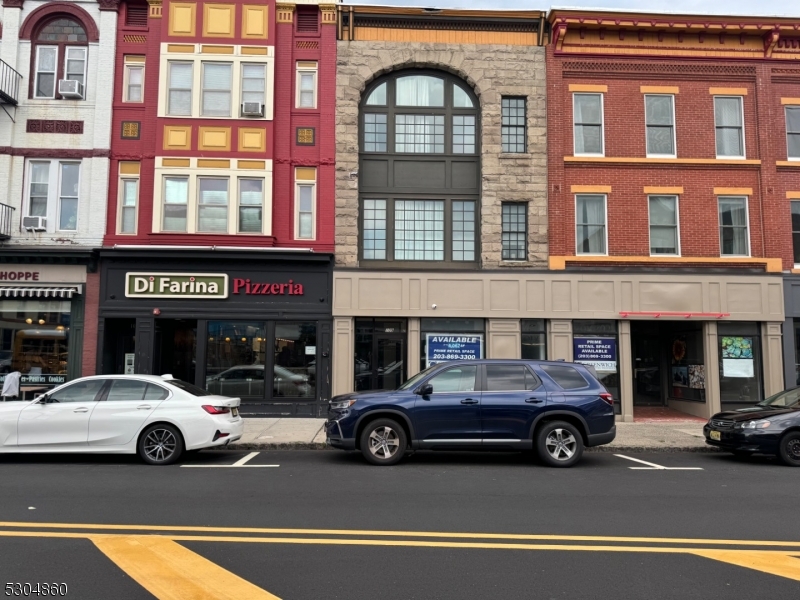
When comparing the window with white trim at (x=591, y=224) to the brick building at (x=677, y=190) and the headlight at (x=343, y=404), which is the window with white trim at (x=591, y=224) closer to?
the brick building at (x=677, y=190)

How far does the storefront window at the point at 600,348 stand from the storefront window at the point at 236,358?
848cm

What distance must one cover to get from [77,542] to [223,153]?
12963mm

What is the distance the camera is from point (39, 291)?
1622 cm

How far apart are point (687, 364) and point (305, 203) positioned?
1177 centimetres

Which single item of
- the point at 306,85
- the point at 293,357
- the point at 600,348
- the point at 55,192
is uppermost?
the point at 306,85

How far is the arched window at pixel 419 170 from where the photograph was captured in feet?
57.2

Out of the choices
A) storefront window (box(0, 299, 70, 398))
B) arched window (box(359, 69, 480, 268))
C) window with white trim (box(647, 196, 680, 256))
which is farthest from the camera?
arched window (box(359, 69, 480, 268))

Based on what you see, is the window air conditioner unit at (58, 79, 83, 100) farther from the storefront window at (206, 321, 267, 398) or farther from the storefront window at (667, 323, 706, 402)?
the storefront window at (667, 323, 706, 402)

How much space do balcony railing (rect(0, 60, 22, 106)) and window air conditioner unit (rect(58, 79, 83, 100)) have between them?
3.52 feet

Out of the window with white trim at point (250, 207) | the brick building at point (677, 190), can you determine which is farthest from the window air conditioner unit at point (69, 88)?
the brick building at point (677, 190)

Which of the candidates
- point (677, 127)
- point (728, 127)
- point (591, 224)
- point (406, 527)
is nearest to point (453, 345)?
point (591, 224)

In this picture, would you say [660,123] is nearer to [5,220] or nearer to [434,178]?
[434,178]

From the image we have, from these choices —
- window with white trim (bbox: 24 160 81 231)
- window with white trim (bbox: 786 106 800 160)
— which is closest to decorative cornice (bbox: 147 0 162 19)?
window with white trim (bbox: 24 160 81 231)

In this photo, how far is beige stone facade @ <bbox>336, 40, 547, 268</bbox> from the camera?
56.0ft
